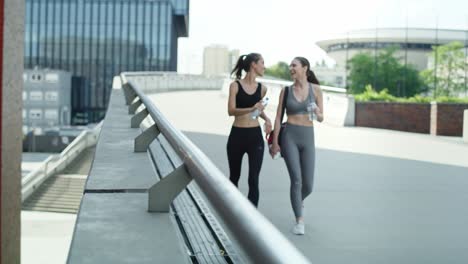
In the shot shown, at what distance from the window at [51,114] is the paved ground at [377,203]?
72.4 m

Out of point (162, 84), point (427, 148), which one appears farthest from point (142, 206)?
point (162, 84)

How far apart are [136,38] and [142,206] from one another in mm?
84646

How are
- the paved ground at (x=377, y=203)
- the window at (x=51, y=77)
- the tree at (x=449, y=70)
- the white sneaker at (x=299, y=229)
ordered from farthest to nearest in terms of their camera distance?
1. the window at (x=51, y=77)
2. the tree at (x=449, y=70)
3. the white sneaker at (x=299, y=229)
4. the paved ground at (x=377, y=203)

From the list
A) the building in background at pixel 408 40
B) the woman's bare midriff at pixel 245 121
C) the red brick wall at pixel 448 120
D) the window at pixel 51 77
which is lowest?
the red brick wall at pixel 448 120

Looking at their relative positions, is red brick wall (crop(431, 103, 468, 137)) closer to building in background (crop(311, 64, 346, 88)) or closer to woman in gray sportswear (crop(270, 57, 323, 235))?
woman in gray sportswear (crop(270, 57, 323, 235))

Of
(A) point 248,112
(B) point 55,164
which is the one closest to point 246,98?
(A) point 248,112

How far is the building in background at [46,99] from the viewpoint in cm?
8238

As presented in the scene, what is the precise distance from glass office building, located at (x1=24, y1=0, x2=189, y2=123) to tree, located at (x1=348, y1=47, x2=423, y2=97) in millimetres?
24513

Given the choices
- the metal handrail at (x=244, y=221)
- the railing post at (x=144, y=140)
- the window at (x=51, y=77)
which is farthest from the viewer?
the window at (x=51, y=77)

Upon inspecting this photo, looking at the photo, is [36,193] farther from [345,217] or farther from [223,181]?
[223,181]

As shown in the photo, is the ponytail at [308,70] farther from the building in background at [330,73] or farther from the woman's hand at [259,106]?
the building in background at [330,73]

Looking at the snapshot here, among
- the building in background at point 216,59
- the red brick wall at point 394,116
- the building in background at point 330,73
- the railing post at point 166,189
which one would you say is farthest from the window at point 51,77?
the building in background at point 216,59

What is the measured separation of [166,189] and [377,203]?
4.28m

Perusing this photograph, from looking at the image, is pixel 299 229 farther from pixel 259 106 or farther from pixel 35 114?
pixel 35 114
